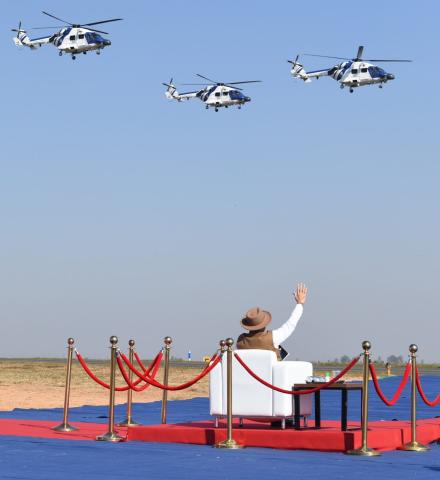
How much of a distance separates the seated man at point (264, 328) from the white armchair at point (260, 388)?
0.88 ft

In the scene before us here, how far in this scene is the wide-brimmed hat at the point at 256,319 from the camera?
12.6m

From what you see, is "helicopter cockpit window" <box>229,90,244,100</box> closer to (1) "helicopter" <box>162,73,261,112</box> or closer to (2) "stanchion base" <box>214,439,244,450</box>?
(1) "helicopter" <box>162,73,261,112</box>

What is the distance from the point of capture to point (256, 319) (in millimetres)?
12578

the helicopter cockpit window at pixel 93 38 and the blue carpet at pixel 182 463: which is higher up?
the helicopter cockpit window at pixel 93 38

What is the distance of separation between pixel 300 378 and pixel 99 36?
4400 centimetres

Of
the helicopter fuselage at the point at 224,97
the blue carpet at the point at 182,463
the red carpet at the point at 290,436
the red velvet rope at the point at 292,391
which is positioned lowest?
the blue carpet at the point at 182,463

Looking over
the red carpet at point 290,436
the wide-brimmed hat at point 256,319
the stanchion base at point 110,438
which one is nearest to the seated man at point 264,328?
the wide-brimmed hat at point 256,319

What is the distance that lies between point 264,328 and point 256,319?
5.4 inches

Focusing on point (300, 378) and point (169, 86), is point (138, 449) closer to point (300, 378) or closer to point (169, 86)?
point (300, 378)

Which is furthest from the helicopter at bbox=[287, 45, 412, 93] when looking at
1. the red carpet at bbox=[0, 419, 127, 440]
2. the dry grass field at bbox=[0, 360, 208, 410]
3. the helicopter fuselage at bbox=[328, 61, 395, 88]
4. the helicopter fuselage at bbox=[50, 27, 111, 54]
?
the red carpet at bbox=[0, 419, 127, 440]

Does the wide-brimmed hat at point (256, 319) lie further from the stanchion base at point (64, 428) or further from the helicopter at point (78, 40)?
the helicopter at point (78, 40)

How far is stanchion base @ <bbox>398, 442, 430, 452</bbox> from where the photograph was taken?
38.2 ft

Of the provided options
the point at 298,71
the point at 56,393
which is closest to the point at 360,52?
the point at 298,71

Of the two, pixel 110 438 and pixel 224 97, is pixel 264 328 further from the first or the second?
pixel 224 97
